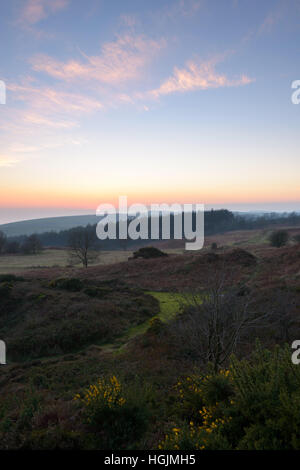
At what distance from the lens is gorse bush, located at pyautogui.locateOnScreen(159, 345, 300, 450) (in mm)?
3314

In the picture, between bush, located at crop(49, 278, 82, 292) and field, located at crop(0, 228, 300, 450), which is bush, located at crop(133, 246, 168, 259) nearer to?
field, located at crop(0, 228, 300, 450)

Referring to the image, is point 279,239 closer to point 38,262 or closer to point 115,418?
point 38,262

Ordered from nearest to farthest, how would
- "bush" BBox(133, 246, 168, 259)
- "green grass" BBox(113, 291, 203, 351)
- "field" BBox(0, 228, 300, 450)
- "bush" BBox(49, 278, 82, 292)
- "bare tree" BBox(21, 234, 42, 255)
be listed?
"field" BBox(0, 228, 300, 450)
"green grass" BBox(113, 291, 203, 351)
"bush" BBox(49, 278, 82, 292)
"bush" BBox(133, 246, 168, 259)
"bare tree" BBox(21, 234, 42, 255)

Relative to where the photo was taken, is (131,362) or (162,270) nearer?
(131,362)

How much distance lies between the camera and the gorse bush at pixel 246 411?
3.31 m

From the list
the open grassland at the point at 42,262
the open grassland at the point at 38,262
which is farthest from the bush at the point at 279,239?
the open grassland at the point at 38,262

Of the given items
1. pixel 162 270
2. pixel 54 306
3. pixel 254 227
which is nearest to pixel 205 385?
pixel 54 306

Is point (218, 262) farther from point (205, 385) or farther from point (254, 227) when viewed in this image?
point (254, 227)

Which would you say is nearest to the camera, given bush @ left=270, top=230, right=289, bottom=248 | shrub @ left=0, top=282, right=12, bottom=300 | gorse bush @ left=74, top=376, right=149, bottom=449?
gorse bush @ left=74, top=376, right=149, bottom=449

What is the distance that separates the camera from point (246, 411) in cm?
387

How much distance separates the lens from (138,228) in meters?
93.7

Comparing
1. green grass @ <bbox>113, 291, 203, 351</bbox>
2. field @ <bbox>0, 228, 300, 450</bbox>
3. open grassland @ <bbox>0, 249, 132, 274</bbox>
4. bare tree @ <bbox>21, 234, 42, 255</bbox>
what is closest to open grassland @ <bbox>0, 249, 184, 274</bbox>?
open grassland @ <bbox>0, 249, 132, 274</bbox>
